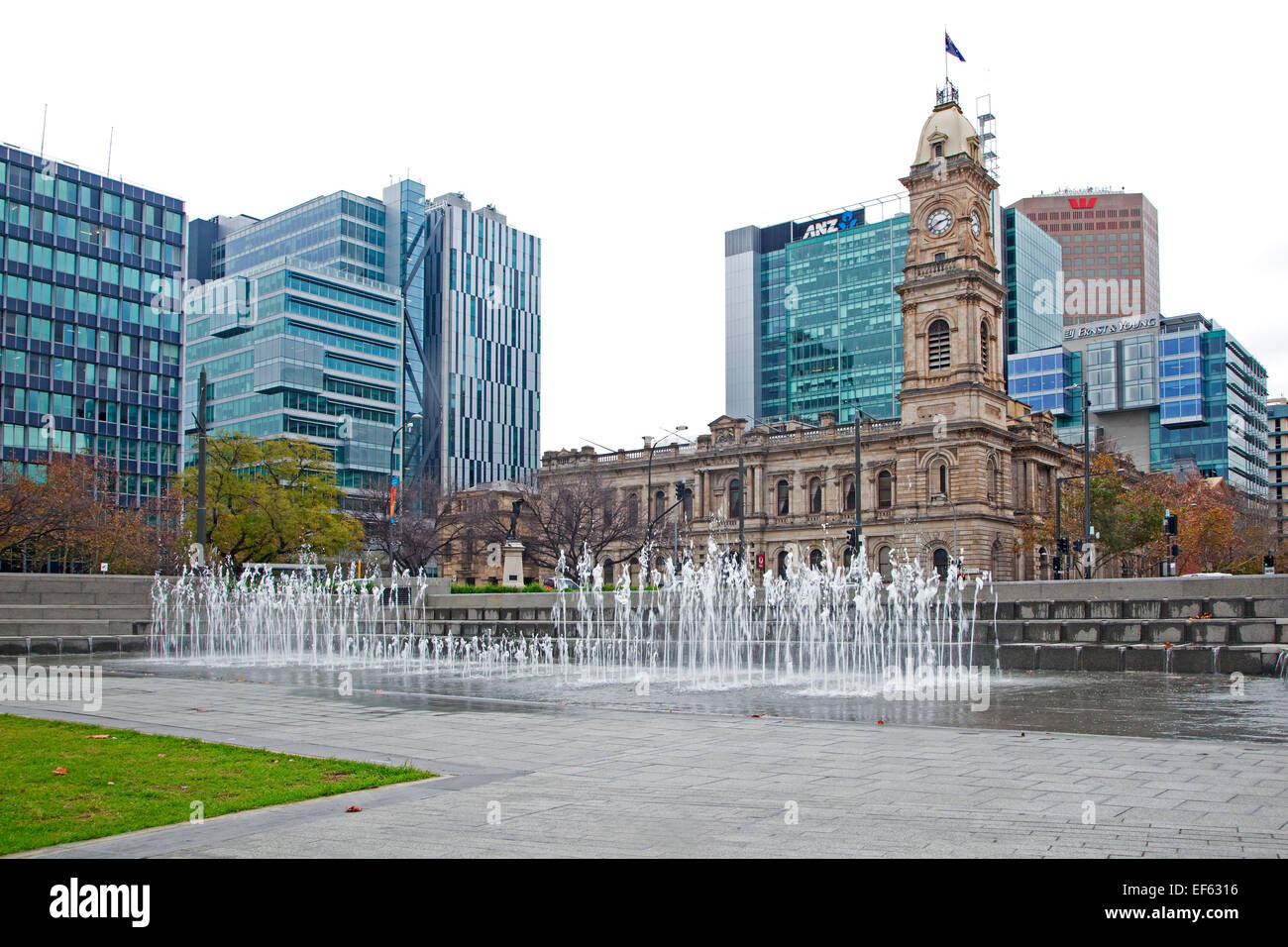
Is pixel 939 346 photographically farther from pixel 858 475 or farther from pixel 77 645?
pixel 77 645

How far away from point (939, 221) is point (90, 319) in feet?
189

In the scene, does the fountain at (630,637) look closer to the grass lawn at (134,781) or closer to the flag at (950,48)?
the grass lawn at (134,781)

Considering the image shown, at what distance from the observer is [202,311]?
103875 millimetres

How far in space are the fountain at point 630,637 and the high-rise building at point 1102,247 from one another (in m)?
169

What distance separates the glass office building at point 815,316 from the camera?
125 metres

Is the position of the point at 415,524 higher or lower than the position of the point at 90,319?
lower

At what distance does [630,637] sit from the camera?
2833 centimetres

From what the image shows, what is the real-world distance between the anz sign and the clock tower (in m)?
65.0

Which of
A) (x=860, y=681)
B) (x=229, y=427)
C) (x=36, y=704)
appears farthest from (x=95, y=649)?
(x=229, y=427)

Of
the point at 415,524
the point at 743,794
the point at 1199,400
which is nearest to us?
the point at 743,794

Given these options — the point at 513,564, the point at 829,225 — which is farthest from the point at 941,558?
the point at 829,225

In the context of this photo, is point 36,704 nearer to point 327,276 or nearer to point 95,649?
point 95,649
